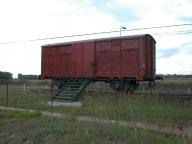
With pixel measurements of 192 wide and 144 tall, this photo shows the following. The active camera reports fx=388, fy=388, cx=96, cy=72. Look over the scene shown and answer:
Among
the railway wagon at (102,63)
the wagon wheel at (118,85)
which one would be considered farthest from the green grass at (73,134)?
the wagon wheel at (118,85)

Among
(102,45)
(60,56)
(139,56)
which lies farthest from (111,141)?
(60,56)

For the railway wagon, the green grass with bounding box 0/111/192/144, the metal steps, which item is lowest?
the green grass with bounding box 0/111/192/144

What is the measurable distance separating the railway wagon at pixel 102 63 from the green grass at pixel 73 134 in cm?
927

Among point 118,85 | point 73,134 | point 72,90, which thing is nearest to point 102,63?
point 118,85

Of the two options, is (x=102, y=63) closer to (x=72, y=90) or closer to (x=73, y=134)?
(x=72, y=90)

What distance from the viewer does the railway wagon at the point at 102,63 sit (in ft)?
72.4

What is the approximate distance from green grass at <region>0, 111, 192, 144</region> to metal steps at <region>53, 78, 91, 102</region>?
28.5ft

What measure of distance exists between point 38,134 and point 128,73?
12649mm

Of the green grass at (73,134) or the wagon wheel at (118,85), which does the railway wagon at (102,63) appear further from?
the green grass at (73,134)

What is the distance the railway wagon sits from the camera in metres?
Result: 22.1

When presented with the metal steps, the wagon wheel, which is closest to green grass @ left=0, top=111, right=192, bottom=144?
the metal steps

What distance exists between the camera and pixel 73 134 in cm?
989

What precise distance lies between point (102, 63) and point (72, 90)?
262 centimetres

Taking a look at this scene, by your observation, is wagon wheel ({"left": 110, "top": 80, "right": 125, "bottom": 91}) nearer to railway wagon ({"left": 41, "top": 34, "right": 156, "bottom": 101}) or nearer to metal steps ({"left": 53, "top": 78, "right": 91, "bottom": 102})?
railway wagon ({"left": 41, "top": 34, "right": 156, "bottom": 101})
